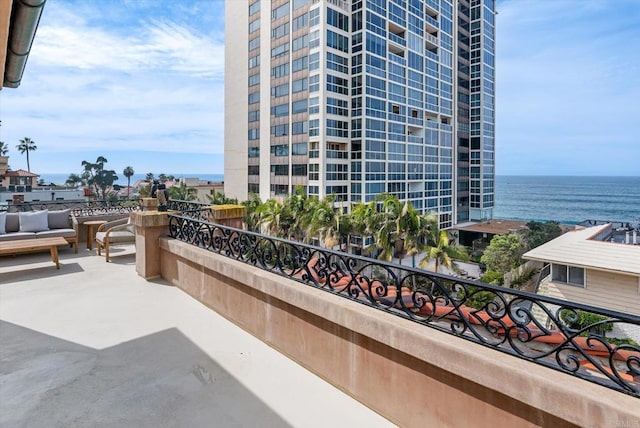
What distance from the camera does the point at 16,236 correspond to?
7.29 meters

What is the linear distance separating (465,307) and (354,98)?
106 feet

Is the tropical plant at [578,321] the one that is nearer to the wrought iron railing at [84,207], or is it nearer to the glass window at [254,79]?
the wrought iron railing at [84,207]

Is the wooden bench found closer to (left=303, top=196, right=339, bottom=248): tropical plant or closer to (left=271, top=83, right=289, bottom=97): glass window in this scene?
(left=303, top=196, right=339, bottom=248): tropical plant

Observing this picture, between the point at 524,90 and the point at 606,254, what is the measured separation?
7788 centimetres

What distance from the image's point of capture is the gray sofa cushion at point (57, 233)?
7.53m

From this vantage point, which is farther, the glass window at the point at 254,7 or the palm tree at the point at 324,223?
the glass window at the point at 254,7

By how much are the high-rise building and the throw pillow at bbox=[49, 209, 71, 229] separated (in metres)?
23.9

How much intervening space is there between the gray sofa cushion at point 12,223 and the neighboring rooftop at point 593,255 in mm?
15710

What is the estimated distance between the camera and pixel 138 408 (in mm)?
2533

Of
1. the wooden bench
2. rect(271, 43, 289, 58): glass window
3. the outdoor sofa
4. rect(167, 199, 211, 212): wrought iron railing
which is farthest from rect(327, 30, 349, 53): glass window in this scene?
the wooden bench

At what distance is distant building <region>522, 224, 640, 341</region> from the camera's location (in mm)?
12297

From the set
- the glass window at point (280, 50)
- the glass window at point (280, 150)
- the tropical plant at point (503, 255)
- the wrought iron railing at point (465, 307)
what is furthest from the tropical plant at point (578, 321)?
the glass window at point (280, 50)

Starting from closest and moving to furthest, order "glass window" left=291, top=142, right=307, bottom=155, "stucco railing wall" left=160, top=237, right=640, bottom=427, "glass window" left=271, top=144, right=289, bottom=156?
"stucco railing wall" left=160, top=237, right=640, bottom=427 → "glass window" left=291, top=142, right=307, bottom=155 → "glass window" left=271, top=144, right=289, bottom=156

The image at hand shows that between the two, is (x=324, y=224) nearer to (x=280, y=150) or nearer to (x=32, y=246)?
(x=280, y=150)
